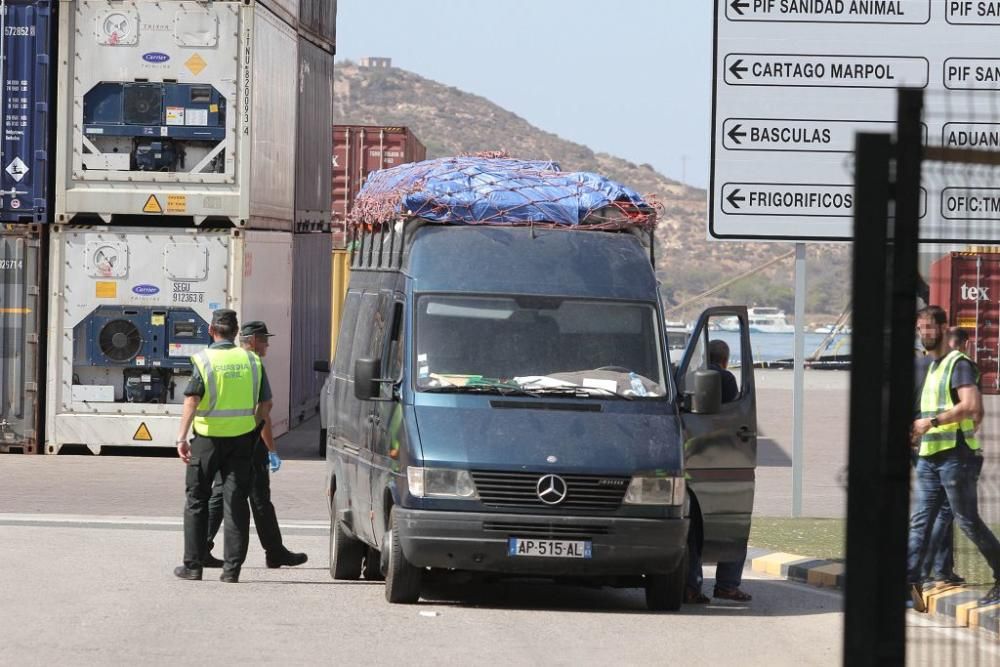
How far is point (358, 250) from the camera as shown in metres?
14.8

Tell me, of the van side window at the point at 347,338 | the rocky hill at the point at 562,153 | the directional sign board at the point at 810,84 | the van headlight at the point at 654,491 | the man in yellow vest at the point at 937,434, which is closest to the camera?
the man in yellow vest at the point at 937,434

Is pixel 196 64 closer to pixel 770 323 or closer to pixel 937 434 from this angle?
pixel 937 434

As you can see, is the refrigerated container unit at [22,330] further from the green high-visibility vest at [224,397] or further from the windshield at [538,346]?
the windshield at [538,346]

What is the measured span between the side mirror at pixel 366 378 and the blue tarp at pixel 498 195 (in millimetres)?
1173

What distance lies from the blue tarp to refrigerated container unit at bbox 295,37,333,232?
48.1ft

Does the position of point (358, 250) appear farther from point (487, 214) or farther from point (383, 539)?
point (383, 539)

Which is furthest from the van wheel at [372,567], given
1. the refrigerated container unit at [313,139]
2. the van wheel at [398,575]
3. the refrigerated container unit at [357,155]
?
the refrigerated container unit at [357,155]

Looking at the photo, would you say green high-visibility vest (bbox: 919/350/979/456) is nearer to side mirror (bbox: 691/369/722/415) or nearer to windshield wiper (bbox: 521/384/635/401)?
side mirror (bbox: 691/369/722/415)

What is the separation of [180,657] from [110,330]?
13453 millimetres

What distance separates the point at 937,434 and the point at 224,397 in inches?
187

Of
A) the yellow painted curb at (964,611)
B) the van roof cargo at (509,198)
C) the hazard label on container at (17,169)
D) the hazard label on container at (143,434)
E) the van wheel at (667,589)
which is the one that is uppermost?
the hazard label on container at (17,169)

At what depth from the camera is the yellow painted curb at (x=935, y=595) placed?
33.6 ft

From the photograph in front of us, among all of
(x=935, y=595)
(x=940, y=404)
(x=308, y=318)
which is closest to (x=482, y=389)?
(x=940, y=404)

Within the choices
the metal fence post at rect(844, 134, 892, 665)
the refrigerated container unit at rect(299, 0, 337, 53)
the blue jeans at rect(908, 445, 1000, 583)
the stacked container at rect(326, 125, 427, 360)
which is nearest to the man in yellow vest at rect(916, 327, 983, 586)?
the blue jeans at rect(908, 445, 1000, 583)
